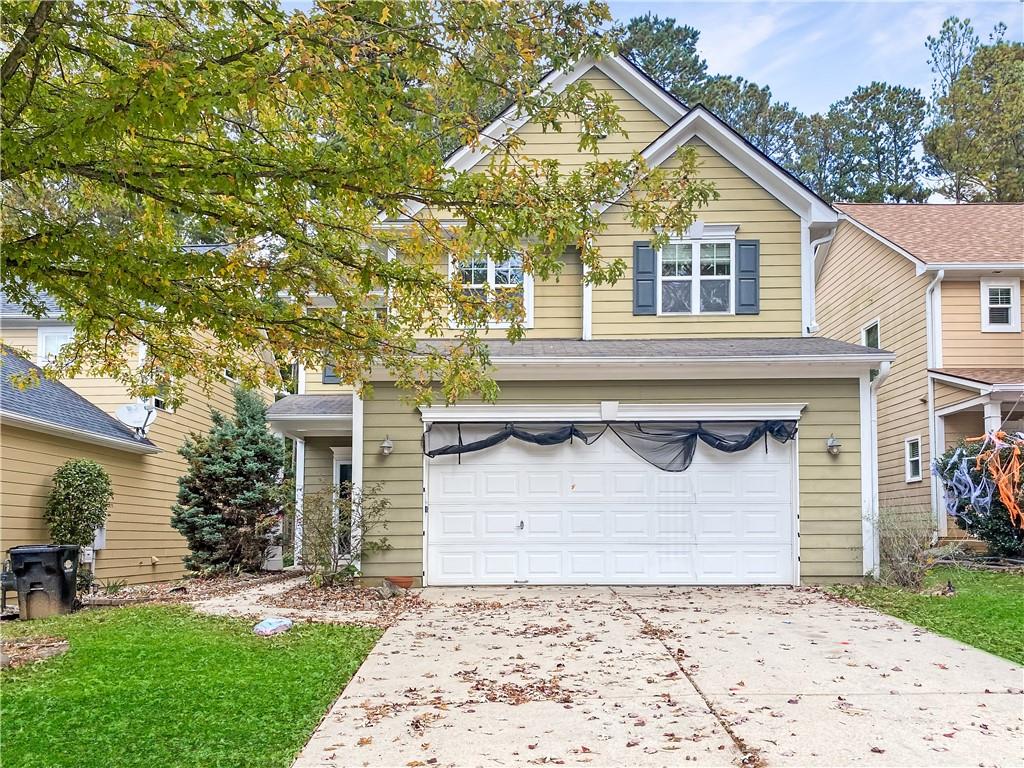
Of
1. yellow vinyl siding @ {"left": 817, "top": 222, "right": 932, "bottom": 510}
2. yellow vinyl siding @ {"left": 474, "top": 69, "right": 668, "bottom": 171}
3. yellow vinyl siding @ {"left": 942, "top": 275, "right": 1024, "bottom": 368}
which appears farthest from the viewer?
yellow vinyl siding @ {"left": 817, "top": 222, "right": 932, "bottom": 510}

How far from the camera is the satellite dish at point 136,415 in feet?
49.0

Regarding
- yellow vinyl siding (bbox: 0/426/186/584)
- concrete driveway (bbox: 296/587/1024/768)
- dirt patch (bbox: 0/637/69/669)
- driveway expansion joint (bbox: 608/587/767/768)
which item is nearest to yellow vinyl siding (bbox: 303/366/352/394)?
yellow vinyl siding (bbox: 0/426/186/584)

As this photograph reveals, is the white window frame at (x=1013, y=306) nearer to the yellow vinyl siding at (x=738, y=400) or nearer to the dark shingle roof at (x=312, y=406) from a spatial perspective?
the yellow vinyl siding at (x=738, y=400)

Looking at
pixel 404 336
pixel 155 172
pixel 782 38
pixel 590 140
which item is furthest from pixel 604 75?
pixel 155 172

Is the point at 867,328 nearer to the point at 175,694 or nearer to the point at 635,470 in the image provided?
the point at 635,470

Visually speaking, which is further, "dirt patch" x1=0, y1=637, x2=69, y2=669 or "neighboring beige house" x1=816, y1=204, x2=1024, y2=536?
"neighboring beige house" x1=816, y1=204, x2=1024, y2=536

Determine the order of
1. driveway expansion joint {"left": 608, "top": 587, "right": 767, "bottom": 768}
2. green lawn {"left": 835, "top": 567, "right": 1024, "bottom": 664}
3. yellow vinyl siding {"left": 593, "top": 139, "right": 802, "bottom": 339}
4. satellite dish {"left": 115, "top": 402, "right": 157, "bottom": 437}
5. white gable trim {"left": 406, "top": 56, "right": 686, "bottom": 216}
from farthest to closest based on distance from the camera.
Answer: satellite dish {"left": 115, "top": 402, "right": 157, "bottom": 437}, white gable trim {"left": 406, "top": 56, "right": 686, "bottom": 216}, yellow vinyl siding {"left": 593, "top": 139, "right": 802, "bottom": 339}, green lawn {"left": 835, "top": 567, "right": 1024, "bottom": 664}, driveway expansion joint {"left": 608, "top": 587, "right": 767, "bottom": 768}

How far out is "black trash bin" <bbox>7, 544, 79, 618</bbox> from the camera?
969 centimetres

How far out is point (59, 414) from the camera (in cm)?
1320

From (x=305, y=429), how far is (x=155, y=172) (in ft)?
30.0

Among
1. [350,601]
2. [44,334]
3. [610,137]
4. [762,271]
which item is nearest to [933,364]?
[762,271]

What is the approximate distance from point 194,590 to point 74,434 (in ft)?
10.4

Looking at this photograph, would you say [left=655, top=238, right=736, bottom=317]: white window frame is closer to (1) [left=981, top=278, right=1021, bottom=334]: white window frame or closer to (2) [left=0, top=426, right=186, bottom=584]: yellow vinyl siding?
(1) [left=981, top=278, right=1021, bottom=334]: white window frame

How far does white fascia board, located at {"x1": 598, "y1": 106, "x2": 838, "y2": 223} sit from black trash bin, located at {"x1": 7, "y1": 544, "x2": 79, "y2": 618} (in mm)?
9435
